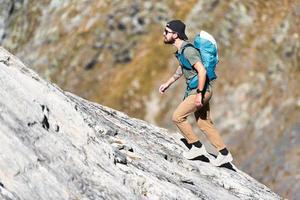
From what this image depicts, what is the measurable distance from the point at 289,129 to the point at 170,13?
43.0ft

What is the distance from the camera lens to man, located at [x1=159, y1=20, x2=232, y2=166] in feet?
40.7

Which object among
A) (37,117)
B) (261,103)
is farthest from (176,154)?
(261,103)

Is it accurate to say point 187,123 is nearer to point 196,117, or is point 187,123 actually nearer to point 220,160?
point 196,117

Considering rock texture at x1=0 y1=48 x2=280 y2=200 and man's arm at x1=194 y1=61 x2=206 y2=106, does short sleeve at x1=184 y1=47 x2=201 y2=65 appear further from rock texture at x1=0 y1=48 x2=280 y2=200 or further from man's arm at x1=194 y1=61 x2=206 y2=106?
rock texture at x1=0 y1=48 x2=280 y2=200

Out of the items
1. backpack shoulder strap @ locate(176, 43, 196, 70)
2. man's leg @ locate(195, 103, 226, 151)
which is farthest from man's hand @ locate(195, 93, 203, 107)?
Answer: man's leg @ locate(195, 103, 226, 151)

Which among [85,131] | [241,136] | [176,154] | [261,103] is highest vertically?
[261,103]

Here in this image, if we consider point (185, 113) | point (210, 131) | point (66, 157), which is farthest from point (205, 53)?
point (66, 157)

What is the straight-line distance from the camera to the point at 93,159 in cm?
1024

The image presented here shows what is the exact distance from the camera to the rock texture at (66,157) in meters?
9.25

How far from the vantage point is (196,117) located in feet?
45.2

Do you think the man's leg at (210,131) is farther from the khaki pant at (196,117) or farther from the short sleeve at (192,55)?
the short sleeve at (192,55)

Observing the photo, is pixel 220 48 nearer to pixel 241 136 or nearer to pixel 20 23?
pixel 241 136

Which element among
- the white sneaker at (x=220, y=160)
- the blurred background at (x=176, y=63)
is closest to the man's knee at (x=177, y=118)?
the white sneaker at (x=220, y=160)

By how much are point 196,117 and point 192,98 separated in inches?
36.7
